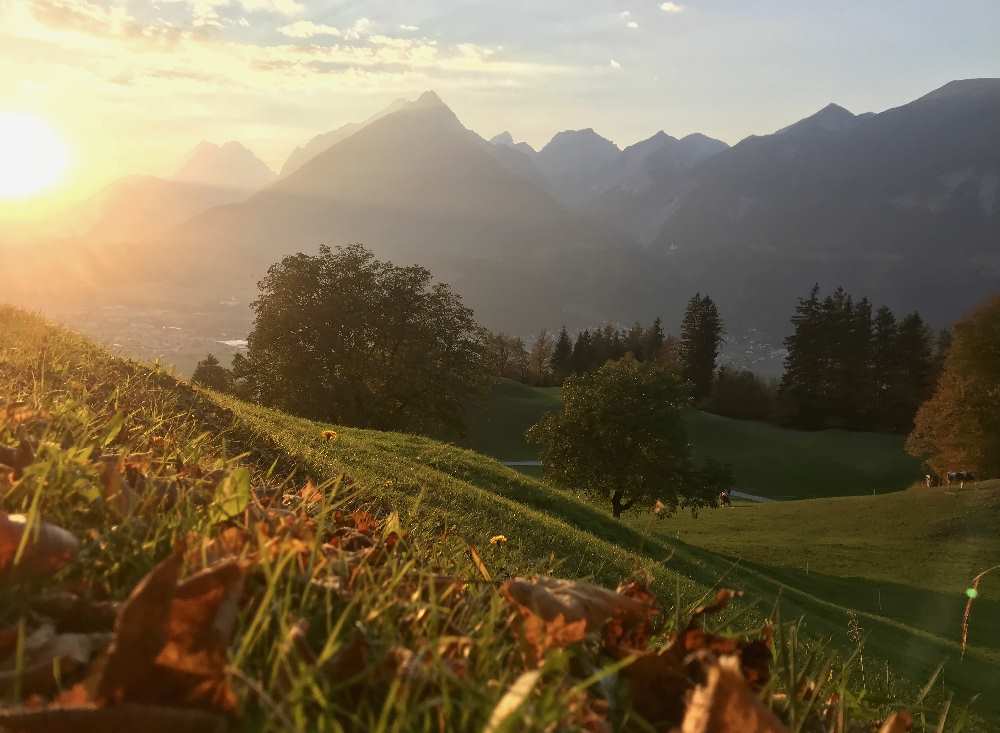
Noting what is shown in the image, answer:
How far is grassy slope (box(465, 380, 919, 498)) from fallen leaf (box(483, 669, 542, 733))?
61.8m

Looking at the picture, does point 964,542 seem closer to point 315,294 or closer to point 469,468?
point 469,468

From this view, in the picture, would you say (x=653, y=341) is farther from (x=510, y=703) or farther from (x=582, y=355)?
(x=510, y=703)

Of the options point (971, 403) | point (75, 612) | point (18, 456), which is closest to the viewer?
point (75, 612)

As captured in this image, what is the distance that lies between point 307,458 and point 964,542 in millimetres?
34388

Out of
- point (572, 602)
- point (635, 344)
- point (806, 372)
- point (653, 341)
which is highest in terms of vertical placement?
point (572, 602)

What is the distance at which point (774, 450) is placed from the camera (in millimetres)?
76562

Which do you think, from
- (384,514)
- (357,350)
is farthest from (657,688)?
(357,350)

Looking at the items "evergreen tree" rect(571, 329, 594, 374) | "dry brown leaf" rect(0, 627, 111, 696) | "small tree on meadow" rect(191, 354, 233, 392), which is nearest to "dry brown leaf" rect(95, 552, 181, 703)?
"dry brown leaf" rect(0, 627, 111, 696)

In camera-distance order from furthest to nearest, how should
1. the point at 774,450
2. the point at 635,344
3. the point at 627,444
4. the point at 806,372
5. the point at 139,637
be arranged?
the point at 635,344
the point at 806,372
the point at 774,450
the point at 627,444
the point at 139,637

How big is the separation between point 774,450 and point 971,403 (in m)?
26.2

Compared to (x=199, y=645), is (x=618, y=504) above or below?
below

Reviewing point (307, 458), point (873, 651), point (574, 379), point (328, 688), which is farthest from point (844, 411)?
point (328, 688)

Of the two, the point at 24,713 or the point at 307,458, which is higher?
the point at 24,713

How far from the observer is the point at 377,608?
1806 millimetres
